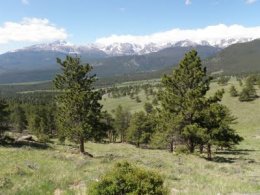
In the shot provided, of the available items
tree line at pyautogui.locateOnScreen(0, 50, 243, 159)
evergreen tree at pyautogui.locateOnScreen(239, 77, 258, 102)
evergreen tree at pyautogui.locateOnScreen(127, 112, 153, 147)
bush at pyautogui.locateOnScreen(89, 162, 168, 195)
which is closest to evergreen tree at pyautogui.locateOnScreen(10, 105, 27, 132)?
evergreen tree at pyautogui.locateOnScreen(127, 112, 153, 147)

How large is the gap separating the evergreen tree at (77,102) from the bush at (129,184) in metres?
30.1

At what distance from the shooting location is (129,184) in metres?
13.8

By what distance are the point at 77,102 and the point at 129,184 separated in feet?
102

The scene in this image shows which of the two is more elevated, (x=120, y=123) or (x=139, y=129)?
(x=139, y=129)

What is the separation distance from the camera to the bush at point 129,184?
1372 cm

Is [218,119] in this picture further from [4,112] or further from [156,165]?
[4,112]

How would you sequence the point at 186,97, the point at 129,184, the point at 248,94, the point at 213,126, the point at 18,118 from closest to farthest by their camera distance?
the point at 129,184
the point at 186,97
the point at 213,126
the point at 18,118
the point at 248,94

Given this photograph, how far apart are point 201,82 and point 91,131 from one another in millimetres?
13872

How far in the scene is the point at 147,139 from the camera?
363 ft

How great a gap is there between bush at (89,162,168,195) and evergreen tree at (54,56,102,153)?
3012 cm

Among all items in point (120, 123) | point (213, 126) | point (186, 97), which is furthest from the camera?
point (120, 123)

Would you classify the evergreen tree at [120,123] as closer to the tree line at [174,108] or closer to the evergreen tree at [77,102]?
the tree line at [174,108]

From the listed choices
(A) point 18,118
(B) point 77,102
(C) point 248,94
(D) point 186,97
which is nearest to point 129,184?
(D) point 186,97

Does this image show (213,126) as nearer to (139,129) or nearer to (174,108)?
(174,108)
